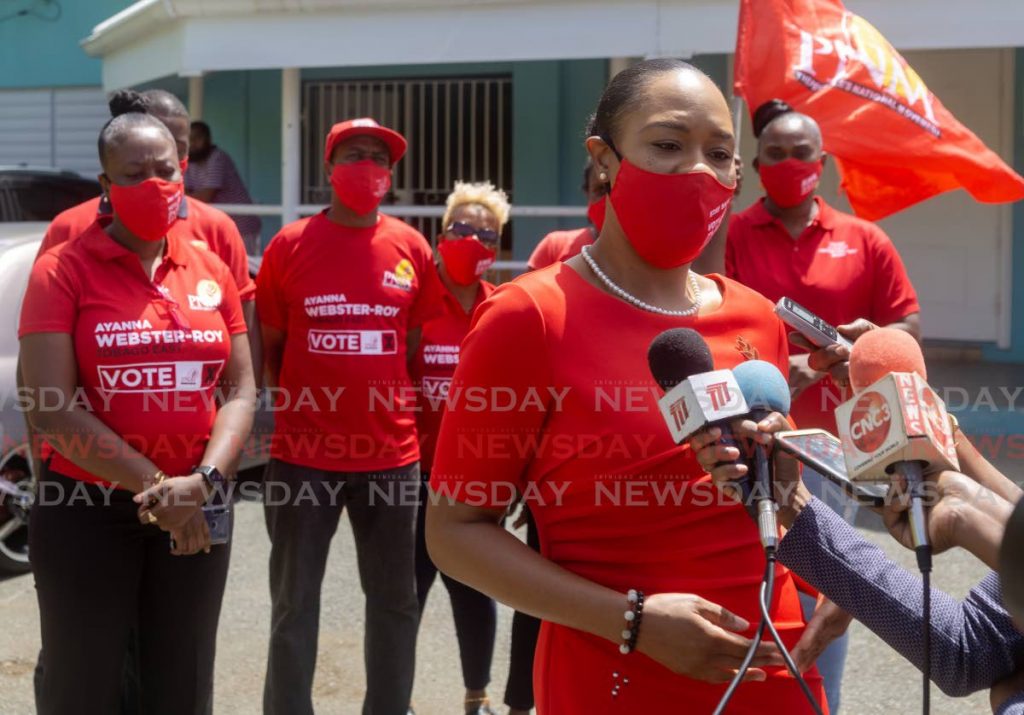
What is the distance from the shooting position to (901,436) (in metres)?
1.59

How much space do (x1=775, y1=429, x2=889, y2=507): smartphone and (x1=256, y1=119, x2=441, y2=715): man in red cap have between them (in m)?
2.88

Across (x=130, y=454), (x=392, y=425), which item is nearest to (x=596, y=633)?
(x=130, y=454)

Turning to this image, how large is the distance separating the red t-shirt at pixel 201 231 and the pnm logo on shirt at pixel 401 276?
512 mm

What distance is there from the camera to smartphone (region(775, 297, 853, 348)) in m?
2.34

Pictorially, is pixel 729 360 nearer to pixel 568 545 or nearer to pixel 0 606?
pixel 568 545

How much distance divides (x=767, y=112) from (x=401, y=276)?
5.53ft

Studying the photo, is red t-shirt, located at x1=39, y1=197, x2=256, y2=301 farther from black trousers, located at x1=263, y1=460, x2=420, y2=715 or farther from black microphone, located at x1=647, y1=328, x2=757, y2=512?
black microphone, located at x1=647, y1=328, x2=757, y2=512

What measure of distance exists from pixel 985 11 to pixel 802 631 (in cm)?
811

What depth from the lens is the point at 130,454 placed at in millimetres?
3549

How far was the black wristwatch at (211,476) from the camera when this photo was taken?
12.1ft

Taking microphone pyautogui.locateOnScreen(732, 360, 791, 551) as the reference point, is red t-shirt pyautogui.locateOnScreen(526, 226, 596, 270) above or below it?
above

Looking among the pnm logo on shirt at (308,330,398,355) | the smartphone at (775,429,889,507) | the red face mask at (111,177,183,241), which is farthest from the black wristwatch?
the smartphone at (775,429,889,507)

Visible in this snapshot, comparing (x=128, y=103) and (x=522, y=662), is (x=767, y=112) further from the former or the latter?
(x=128, y=103)

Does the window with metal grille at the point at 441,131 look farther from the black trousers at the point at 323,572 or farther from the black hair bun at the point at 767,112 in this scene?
the black trousers at the point at 323,572
